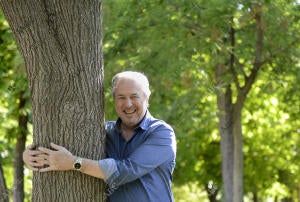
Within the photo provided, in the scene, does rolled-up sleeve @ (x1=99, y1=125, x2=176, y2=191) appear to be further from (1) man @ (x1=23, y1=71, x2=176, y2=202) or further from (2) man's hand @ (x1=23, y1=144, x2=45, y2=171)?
(2) man's hand @ (x1=23, y1=144, x2=45, y2=171)

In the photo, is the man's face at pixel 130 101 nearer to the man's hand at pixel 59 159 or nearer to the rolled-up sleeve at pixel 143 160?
the rolled-up sleeve at pixel 143 160

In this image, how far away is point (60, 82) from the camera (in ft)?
14.5

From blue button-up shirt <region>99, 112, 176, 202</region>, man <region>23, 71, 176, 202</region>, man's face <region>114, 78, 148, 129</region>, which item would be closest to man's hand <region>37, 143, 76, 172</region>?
man <region>23, 71, 176, 202</region>

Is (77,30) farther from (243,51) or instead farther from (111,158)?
(243,51)

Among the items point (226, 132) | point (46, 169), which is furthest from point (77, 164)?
point (226, 132)

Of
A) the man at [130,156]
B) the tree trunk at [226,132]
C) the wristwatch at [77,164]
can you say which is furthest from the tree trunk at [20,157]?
the wristwatch at [77,164]

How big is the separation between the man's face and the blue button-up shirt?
0.23 feet

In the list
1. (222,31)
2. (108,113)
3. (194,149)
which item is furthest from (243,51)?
(194,149)

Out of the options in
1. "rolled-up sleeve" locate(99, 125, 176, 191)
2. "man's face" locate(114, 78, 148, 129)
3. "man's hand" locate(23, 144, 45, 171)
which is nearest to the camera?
"rolled-up sleeve" locate(99, 125, 176, 191)

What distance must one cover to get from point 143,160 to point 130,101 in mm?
463

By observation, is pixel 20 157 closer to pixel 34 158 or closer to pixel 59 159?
pixel 34 158

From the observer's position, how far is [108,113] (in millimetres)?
10430

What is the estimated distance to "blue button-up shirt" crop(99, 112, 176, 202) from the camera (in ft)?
14.1

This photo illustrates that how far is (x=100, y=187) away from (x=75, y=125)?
1.54 ft
